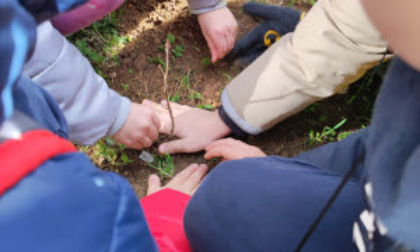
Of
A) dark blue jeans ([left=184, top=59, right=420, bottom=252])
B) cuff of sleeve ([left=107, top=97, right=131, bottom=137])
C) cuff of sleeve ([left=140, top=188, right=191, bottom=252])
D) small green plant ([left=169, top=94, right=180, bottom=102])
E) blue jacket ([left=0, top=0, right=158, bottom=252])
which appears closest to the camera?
blue jacket ([left=0, top=0, right=158, bottom=252])

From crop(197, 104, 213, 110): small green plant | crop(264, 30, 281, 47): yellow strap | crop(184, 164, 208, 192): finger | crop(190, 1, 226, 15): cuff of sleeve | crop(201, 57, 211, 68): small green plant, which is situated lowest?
crop(184, 164, 208, 192): finger

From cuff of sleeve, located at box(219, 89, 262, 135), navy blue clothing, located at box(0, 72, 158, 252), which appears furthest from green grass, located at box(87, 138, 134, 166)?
navy blue clothing, located at box(0, 72, 158, 252)

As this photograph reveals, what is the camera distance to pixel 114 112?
1.27 m

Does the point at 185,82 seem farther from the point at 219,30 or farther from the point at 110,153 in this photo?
the point at 110,153

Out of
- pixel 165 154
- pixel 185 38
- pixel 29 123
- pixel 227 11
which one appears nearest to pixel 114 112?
pixel 165 154

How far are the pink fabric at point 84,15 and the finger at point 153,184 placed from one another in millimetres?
568

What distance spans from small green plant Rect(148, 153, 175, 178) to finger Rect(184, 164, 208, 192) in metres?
0.08

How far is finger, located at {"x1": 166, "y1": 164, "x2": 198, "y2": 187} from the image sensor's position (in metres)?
1.37

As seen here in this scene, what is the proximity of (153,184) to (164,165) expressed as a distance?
86 mm

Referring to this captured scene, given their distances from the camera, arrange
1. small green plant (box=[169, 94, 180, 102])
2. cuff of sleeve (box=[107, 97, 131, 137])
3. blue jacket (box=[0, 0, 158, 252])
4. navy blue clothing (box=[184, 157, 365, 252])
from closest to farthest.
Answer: blue jacket (box=[0, 0, 158, 252]) → navy blue clothing (box=[184, 157, 365, 252]) → cuff of sleeve (box=[107, 97, 131, 137]) → small green plant (box=[169, 94, 180, 102])

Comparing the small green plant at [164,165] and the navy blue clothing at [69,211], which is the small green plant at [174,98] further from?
the navy blue clothing at [69,211]

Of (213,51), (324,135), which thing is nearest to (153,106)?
(213,51)

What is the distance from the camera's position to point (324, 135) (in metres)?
1.46

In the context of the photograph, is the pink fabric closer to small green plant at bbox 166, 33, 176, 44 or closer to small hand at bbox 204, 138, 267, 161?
small green plant at bbox 166, 33, 176, 44
